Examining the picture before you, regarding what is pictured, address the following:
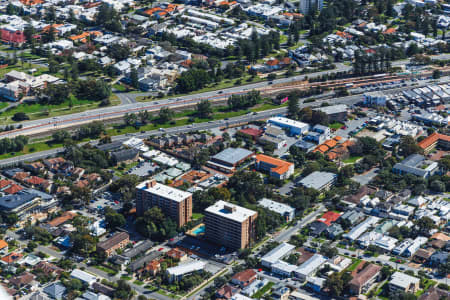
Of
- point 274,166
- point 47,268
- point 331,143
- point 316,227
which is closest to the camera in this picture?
point 47,268

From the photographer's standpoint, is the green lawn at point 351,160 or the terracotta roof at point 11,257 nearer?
the terracotta roof at point 11,257

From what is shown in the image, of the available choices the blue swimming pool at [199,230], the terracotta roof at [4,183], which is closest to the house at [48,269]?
the blue swimming pool at [199,230]

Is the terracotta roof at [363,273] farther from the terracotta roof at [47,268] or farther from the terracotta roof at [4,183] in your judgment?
the terracotta roof at [4,183]

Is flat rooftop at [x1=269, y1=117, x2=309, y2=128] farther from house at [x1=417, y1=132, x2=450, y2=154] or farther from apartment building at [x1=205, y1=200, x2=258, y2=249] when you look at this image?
apartment building at [x1=205, y1=200, x2=258, y2=249]

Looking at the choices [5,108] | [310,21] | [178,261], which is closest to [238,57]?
[310,21]

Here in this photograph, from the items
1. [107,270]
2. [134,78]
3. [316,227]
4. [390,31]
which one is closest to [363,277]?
[316,227]

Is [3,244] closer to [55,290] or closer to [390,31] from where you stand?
[55,290]
